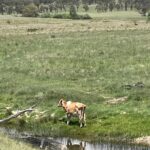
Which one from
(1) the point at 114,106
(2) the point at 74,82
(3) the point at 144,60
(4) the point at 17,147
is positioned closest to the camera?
(4) the point at 17,147

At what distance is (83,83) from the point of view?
4019cm

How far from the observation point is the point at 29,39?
270 feet

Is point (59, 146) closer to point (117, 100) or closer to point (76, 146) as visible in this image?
point (76, 146)

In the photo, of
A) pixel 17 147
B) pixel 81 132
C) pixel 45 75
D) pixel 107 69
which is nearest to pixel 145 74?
pixel 107 69

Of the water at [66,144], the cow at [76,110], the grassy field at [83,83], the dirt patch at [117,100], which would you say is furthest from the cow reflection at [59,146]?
the dirt patch at [117,100]

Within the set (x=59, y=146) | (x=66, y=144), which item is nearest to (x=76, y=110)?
(x=66, y=144)

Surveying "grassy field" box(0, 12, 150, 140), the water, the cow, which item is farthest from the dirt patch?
the water

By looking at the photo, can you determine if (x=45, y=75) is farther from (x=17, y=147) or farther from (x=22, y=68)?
(x=17, y=147)

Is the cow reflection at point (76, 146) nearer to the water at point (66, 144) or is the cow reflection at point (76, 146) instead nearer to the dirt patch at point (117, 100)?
the water at point (66, 144)

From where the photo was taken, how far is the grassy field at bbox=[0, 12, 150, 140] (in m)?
29.2

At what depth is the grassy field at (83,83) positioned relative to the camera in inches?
1149

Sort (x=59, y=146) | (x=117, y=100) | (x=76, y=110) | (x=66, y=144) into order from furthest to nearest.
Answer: (x=117, y=100), (x=76, y=110), (x=66, y=144), (x=59, y=146)

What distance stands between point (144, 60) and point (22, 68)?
12507mm

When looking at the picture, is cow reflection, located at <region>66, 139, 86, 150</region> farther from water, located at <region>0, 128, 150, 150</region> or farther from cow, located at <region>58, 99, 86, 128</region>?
cow, located at <region>58, 99, 86, 128</region>
